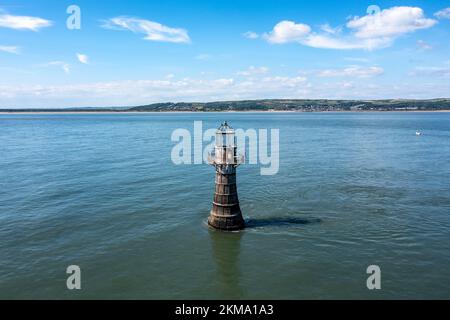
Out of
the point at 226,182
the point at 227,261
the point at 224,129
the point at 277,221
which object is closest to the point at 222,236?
the point at 227,261

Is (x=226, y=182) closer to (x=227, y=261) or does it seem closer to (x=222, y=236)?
(x=222, y=236)

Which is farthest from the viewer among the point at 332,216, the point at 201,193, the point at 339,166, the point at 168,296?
the point at 339,166

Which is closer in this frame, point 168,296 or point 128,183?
point 168,296

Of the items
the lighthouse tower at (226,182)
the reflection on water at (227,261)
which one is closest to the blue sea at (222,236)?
the reflection on water at (227,261)

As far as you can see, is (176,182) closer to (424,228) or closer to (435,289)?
(424,228)

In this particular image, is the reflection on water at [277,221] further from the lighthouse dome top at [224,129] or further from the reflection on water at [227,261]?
the lighthouse dome top at [224,129]

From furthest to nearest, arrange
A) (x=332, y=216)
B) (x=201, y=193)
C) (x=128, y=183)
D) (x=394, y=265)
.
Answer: (x=128, y=183)
(x=201, y=193)
(x=332, y=216)
(x=394, y=265)

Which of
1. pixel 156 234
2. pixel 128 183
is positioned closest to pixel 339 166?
pixel 128 183
